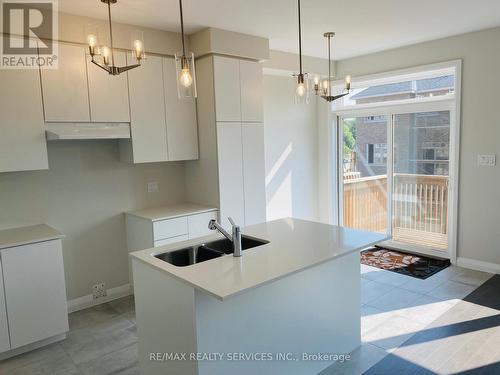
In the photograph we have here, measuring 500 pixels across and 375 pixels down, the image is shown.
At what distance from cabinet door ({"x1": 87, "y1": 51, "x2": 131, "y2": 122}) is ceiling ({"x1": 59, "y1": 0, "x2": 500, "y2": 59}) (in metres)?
0.47

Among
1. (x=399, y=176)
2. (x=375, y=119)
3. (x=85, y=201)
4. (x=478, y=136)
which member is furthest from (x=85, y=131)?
(x=478, y=136)

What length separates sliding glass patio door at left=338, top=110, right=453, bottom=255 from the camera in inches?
194

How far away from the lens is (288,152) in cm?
555

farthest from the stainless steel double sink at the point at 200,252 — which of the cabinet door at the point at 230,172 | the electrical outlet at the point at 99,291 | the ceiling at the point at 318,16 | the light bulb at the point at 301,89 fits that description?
the ceiling at the point at 318,16

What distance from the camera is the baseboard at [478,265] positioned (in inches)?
171

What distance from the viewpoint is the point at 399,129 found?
5.23 m

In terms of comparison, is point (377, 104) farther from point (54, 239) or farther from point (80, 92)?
point (54, 239)

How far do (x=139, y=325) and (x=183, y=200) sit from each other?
2121 mm

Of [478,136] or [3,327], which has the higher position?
[478,136]

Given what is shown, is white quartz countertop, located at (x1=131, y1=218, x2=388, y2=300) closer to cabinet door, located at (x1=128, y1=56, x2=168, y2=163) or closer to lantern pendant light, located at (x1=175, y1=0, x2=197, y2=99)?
lantern pendant light, located at (x1=175, y1=0, x2=197, y2=99)

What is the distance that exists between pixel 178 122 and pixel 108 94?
77 centimetres

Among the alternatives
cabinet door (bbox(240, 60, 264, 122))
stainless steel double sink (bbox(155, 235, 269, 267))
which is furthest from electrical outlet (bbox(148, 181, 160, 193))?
stainless steel double sink (bbox(155, 235, 269, 267))

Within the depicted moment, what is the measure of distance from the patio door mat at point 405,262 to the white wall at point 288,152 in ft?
4.09

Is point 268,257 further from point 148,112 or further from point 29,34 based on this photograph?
point 29,34
